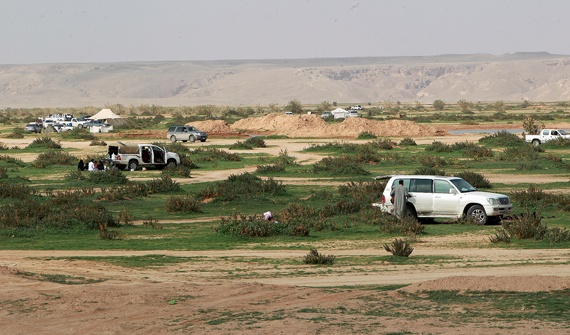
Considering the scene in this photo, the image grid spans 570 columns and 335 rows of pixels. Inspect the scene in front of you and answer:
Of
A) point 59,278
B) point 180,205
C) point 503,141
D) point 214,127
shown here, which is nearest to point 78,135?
point 214,127

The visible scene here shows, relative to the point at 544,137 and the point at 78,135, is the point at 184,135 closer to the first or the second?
the point at 78,135

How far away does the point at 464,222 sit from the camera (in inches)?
1069

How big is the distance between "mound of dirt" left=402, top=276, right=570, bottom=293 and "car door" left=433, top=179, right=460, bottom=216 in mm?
11329

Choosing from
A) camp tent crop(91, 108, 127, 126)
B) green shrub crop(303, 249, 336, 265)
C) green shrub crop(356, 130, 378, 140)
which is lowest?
green shrub crop(356, 130, 378, 140)

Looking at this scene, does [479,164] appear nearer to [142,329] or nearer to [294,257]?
[294,257]

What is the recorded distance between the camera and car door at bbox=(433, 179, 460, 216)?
27266 millimetres

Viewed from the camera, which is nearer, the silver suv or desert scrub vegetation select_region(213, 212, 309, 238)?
desert scrub vegetation select_region(213, 212, 309, 238)

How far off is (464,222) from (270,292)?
12.6 meters

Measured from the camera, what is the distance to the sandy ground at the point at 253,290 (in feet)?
43.4

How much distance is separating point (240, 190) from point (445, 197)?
11085 millimetres

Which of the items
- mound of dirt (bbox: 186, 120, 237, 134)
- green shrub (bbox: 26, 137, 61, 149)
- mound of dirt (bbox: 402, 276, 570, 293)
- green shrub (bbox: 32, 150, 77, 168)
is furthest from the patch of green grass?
mound of dirt (bbox: 186, 120, 237, 134)

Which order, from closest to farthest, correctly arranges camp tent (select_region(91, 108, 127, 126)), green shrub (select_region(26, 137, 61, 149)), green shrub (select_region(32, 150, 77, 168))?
green shrub (select_region(32, 150, 77, 168)) → green shrub (select_region(26, 137, 61, 149)) → camp tent (select_region(91, 108, 127, 126))

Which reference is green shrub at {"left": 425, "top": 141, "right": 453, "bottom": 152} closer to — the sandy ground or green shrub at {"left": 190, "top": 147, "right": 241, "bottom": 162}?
green shrub at {"left": 190, "top": 147, "right": 241, "bottom": 162}

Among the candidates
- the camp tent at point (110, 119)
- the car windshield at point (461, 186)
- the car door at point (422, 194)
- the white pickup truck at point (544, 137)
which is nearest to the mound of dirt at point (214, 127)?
the camp tent at point (110, 119)
